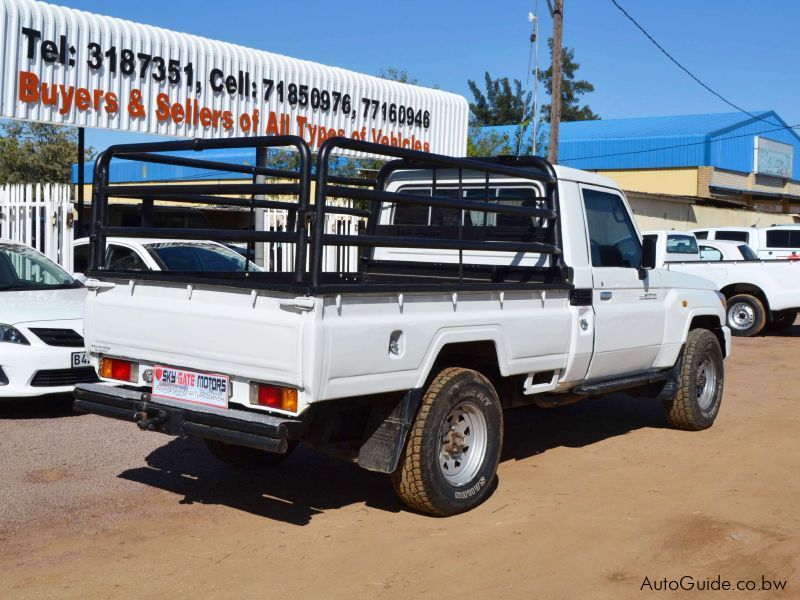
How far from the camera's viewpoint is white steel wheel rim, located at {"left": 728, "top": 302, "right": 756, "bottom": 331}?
57.0 ft

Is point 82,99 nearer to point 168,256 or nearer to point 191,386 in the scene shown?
point 168,256

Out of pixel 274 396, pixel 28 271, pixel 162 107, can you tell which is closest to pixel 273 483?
pixel 274 396

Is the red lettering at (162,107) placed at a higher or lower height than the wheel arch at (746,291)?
higher

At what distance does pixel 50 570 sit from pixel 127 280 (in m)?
1.73

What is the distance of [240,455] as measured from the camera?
6.52m

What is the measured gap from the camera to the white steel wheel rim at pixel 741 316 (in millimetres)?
17381

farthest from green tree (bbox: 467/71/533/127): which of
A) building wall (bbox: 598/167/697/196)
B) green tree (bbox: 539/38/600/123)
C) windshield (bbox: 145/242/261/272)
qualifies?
windshield (bbox: 145/242/261/272)

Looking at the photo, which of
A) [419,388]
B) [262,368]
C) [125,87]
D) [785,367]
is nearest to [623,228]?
[419,388]

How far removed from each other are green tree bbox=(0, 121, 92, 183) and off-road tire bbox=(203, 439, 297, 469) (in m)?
31.3

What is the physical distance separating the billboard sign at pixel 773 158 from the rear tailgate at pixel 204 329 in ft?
131

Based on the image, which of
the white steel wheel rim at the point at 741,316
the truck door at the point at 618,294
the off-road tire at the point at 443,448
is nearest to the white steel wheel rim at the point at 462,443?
the off-road tire at the point at 443,448

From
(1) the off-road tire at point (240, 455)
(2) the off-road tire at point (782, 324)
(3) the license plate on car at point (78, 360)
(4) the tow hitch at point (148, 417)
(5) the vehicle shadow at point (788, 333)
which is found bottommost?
(1) the off-road tire at point (240, 455)

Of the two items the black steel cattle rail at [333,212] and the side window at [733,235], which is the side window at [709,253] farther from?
the black steel cattle rail at [333,212]

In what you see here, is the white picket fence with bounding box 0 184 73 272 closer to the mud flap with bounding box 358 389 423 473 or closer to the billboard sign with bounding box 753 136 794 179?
the mud flap with bounding box 358 389 423 473
